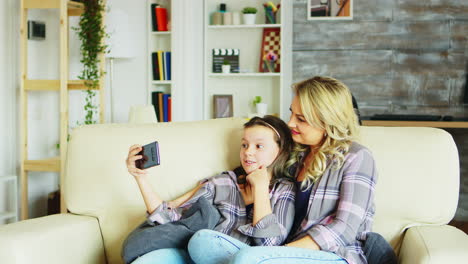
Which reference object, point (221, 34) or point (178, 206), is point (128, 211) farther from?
point (221, 34)

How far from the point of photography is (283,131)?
2033mm

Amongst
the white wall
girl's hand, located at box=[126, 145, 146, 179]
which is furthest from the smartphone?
the white wall

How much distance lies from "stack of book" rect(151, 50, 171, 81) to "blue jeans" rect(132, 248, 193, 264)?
10.8 feet

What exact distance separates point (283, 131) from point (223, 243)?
1.78ft

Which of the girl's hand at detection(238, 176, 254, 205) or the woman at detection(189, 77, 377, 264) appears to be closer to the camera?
the woman at detection(189, 77, 377, 264)

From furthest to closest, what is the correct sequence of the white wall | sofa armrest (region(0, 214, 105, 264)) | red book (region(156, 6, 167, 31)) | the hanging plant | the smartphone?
red book (region(156, 6, 167, 31))
the hanging plant
the white wall
the smartphone
sofa armrest (region(0, 214, 105, 264))

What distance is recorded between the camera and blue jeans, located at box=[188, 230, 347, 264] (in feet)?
5.04

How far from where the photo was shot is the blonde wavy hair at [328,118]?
1825mm

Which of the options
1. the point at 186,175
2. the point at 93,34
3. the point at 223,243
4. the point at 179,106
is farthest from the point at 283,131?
the point at 179,106

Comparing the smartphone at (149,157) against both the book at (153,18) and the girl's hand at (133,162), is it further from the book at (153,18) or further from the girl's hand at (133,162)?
the book at (153,18)

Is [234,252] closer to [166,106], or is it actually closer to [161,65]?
[166,106]

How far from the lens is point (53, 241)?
1792mm

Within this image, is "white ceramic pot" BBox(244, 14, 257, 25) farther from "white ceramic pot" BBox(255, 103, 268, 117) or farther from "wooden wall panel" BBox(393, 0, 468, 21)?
"wooden wall panel" BBox(393, 0, 468, 21)

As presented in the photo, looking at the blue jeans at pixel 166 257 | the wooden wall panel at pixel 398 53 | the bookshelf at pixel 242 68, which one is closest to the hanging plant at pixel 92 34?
the bookshelf at pixel 242 68
